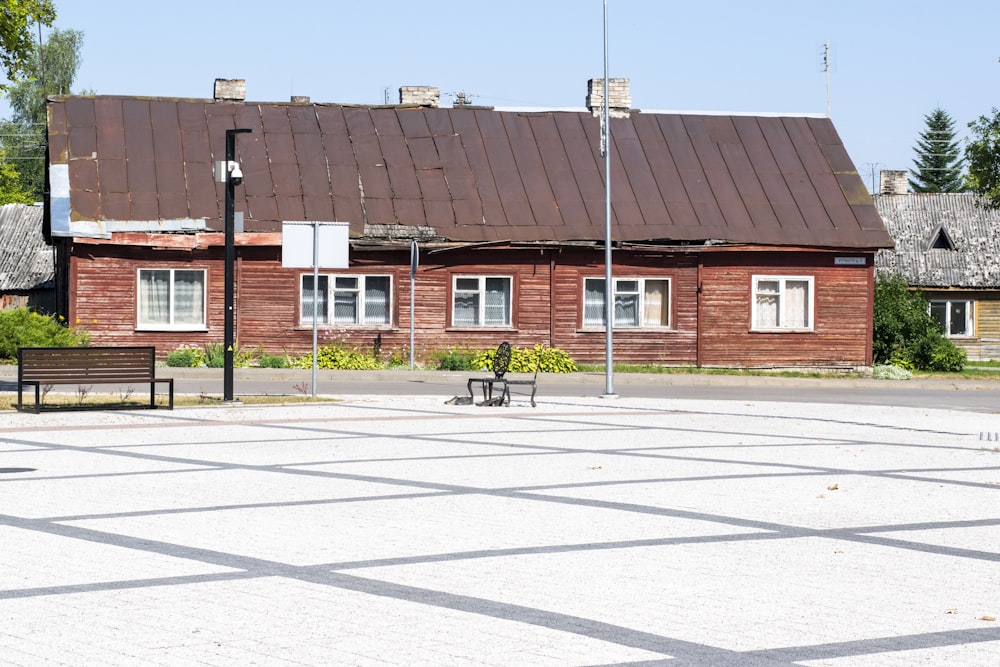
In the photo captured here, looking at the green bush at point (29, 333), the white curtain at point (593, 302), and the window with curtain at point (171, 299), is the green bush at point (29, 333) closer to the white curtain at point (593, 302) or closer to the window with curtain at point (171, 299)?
the window with curtain at point (171, 299)

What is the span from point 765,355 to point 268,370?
1368 centimetres

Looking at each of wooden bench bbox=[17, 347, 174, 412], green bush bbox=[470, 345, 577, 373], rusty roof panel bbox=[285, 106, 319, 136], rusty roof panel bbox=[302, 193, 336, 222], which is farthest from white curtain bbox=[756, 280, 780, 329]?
wooden bench bbox=[17, 347, 174, 412]

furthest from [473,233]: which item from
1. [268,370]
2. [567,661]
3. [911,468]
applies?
[567,661]

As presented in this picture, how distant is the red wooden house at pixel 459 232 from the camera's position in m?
34.4

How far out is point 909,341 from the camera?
1565 inches

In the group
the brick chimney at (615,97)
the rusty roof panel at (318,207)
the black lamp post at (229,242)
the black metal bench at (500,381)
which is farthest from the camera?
the brick chimney at (615,97)

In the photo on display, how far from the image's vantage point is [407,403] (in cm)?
2322

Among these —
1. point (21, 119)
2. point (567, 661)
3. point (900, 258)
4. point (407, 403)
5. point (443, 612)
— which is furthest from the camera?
point (21, 119)

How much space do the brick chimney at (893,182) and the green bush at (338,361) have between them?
34.4 metres

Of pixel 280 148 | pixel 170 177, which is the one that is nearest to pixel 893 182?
pixel 280 148

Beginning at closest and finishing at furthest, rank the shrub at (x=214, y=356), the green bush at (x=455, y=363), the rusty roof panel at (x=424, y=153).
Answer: the shrub at (x=214, y=356)
the green bush at (x=455, y=363)
the rusty roof panel at (x=424, y=153)

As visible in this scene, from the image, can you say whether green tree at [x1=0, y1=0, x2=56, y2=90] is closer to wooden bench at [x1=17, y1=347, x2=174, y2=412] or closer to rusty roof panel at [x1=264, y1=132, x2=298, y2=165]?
wooden bench at [x1=17, y1=347, x2=174, y2=412]

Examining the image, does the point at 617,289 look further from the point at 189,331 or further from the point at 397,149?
the point at 189,331

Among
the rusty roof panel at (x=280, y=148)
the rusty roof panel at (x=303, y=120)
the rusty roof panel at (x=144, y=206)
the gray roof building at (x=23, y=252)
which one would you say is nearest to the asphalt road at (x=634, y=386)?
the rusty roof panel at (x=144, y=206)
